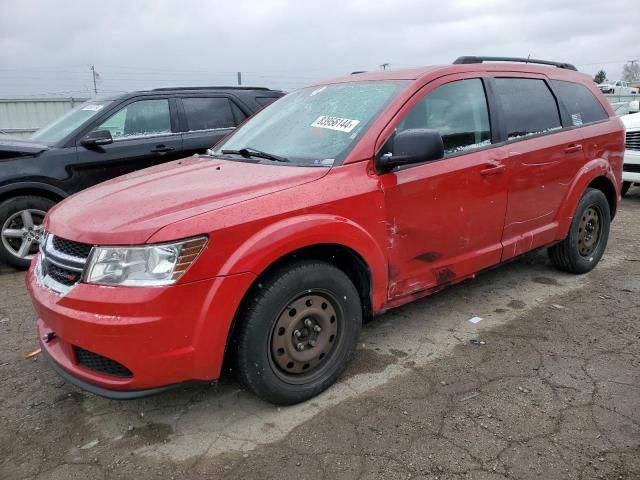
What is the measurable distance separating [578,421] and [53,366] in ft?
8.70

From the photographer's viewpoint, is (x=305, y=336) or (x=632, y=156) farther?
(x=632, y=156)

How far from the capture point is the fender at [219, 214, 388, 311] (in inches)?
94.7

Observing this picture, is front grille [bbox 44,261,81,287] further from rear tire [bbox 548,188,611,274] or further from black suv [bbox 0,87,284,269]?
rear tire [bbox 548,188,611,274]

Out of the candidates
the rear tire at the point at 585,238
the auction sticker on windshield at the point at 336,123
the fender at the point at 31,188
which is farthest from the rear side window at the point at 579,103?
the fender at the point at 31,188

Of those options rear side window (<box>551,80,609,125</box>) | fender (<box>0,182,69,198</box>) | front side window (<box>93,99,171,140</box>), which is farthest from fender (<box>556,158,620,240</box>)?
fender (<box>0,182,69,198</box>)

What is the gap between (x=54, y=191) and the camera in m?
5.28

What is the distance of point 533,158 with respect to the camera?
3.85 meters

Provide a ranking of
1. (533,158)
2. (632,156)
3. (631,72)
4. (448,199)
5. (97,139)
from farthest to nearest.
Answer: (631,72)
(632,156)
(97,139)
(533,158)
(448,199)

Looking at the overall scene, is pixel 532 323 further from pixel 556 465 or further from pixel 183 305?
pixel 183 305

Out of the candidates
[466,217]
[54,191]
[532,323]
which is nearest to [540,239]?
[532,323]

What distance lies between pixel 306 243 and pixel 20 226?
13.2 feet

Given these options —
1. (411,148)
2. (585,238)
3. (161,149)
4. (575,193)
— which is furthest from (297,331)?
(161,149)

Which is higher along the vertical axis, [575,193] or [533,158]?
[533,158]

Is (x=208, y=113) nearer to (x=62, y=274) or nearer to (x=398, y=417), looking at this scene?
(x=62, y=274)
